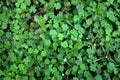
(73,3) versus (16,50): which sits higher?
(73,3)

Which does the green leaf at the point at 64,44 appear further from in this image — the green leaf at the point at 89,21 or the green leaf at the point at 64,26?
the green leaf at the point at 89,21

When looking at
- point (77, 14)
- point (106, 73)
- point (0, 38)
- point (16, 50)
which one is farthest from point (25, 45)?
point (106, 73)

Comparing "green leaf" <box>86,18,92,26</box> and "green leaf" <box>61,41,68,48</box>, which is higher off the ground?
"green leaf" <box>86,18,92,26</box>

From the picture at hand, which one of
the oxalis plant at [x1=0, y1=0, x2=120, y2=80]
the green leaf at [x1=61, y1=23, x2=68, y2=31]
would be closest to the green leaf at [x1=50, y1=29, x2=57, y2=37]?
the oxalis plant at [x1=0, y1=0, x2=120, y2=80]

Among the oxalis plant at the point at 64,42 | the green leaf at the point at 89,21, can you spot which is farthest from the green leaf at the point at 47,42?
the green leaf at the point at 89,21

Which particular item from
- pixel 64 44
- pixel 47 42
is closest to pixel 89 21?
pixel 64 44

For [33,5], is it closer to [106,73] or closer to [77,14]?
[77,14]

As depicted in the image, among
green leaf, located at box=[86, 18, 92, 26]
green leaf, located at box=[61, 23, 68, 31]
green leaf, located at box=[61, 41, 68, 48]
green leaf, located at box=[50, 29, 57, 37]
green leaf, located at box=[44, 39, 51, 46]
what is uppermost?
green leaf, located at box=[86, 18, 92, 26]

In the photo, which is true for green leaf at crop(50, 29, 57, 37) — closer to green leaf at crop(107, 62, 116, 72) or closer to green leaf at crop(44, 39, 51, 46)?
green leaf at crop(44, 39, 51, 46)
